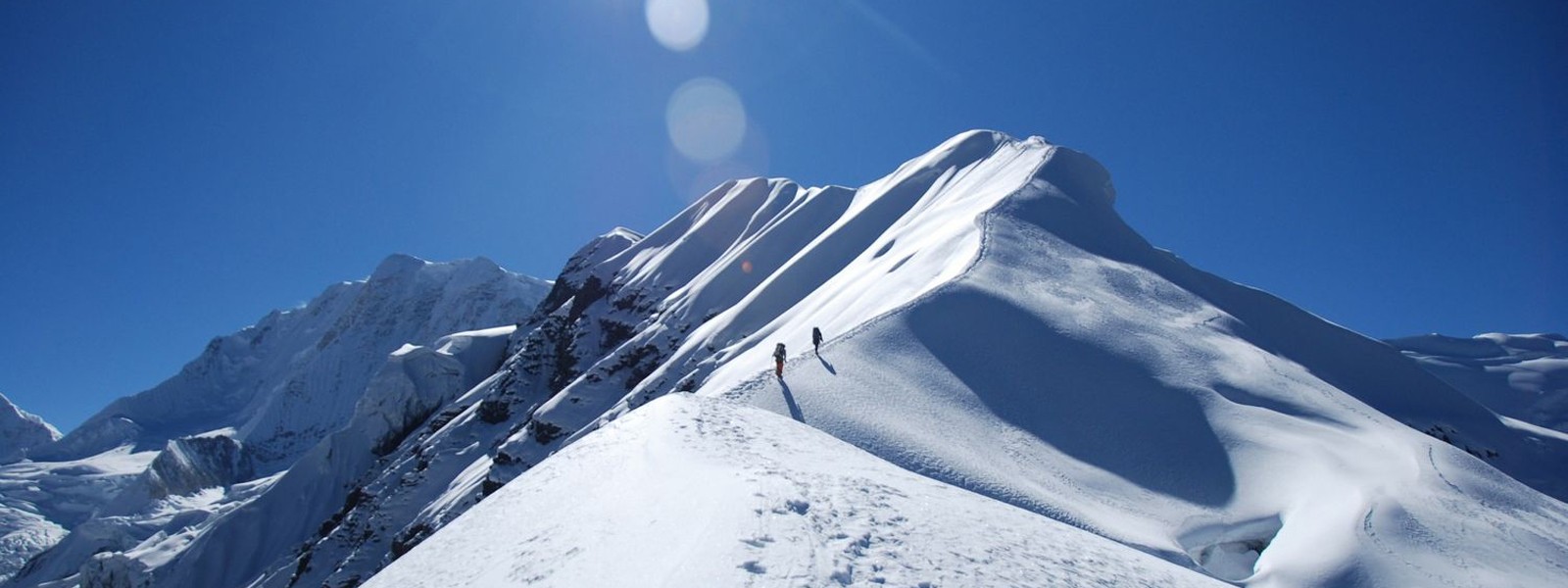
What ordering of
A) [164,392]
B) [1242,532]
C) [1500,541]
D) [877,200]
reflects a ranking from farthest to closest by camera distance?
[164,392] → [877,200] → [1242,532] → [1500,541]

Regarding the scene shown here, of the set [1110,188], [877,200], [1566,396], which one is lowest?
[1566,396]

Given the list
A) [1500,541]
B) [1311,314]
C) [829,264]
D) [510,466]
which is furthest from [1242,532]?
[510,466]

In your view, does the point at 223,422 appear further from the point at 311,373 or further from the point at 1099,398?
the point at 1099,398

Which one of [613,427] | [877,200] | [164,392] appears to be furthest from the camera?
[164,392]

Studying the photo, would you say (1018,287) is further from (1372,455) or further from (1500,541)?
(1500,541)

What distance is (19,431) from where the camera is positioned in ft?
574

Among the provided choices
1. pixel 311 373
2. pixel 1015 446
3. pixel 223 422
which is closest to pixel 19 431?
pixel 223 422

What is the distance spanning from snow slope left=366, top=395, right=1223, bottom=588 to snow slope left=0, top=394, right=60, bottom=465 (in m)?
244

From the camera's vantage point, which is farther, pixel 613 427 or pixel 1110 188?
pixel 1110 188

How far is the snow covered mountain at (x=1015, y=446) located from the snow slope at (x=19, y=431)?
201781 millimetres

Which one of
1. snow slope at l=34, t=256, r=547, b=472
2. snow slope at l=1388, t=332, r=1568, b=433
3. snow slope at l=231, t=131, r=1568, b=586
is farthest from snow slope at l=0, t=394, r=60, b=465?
snow slope at l=1388, t=332, r=1568, b=433

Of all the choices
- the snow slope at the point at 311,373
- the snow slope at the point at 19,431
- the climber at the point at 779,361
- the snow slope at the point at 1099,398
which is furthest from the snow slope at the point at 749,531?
the snow slope at the point at 19,431

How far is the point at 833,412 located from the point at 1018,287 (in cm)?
1304

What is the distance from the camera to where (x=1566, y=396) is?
6041 centimetres
